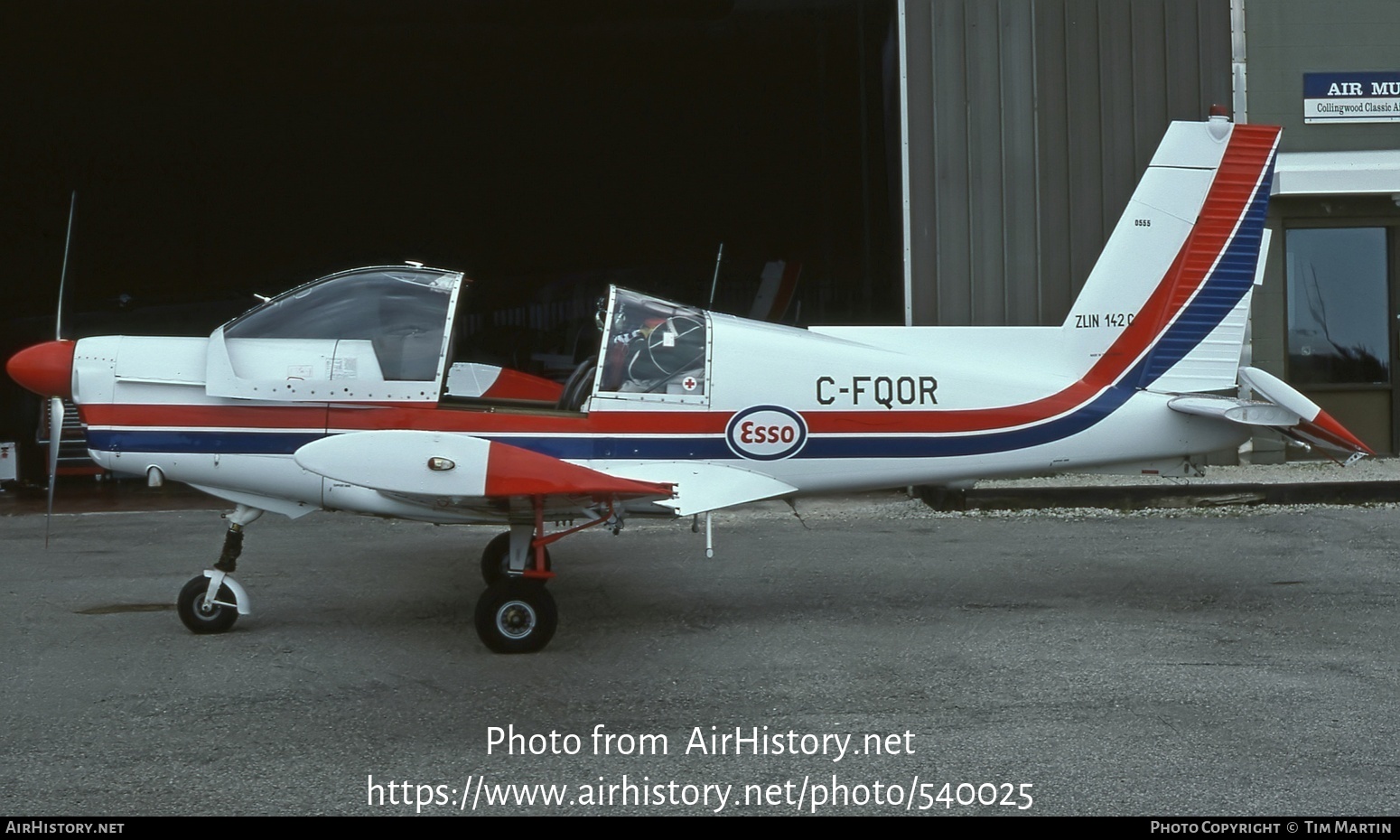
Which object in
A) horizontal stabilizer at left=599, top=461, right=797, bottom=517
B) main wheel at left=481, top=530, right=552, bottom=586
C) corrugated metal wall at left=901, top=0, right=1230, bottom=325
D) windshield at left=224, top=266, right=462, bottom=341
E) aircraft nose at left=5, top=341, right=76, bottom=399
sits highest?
corrugated metal wall at left=901, top=0, right=1230, bottom=325

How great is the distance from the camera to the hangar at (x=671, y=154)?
1146 cm

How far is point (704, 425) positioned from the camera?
6094 millimetres

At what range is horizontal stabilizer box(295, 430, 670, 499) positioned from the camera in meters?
5.17

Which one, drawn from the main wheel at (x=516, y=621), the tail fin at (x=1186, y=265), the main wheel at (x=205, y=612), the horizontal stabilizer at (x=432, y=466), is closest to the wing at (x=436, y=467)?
the horizontal stabilizer at (x=432, y=466)

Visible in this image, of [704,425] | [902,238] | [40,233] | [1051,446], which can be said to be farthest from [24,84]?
[1051,446]

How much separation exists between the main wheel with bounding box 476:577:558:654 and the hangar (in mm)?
6738

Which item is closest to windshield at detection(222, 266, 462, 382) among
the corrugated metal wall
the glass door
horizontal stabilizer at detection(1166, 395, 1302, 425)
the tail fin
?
the tail fin

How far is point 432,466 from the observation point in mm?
5238

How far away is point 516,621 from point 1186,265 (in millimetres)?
4161

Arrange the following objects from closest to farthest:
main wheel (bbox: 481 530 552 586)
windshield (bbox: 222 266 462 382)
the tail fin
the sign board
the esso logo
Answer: windshield (bbox: 222 266 462 382), the esso logo, the tail fin, main wheel (bbox: 481 530 552 586), the sign board

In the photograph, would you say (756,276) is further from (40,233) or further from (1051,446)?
(1051,446)

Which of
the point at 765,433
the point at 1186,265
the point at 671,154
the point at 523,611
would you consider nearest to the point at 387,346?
the point at 523,611

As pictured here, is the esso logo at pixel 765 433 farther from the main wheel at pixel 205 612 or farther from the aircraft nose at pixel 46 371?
the aircraft nose at pixel 46 371

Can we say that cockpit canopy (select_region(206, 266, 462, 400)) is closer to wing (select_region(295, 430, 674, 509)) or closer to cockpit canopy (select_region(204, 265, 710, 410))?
cockpit canopy (select_region(204, 265, 710, 410))
